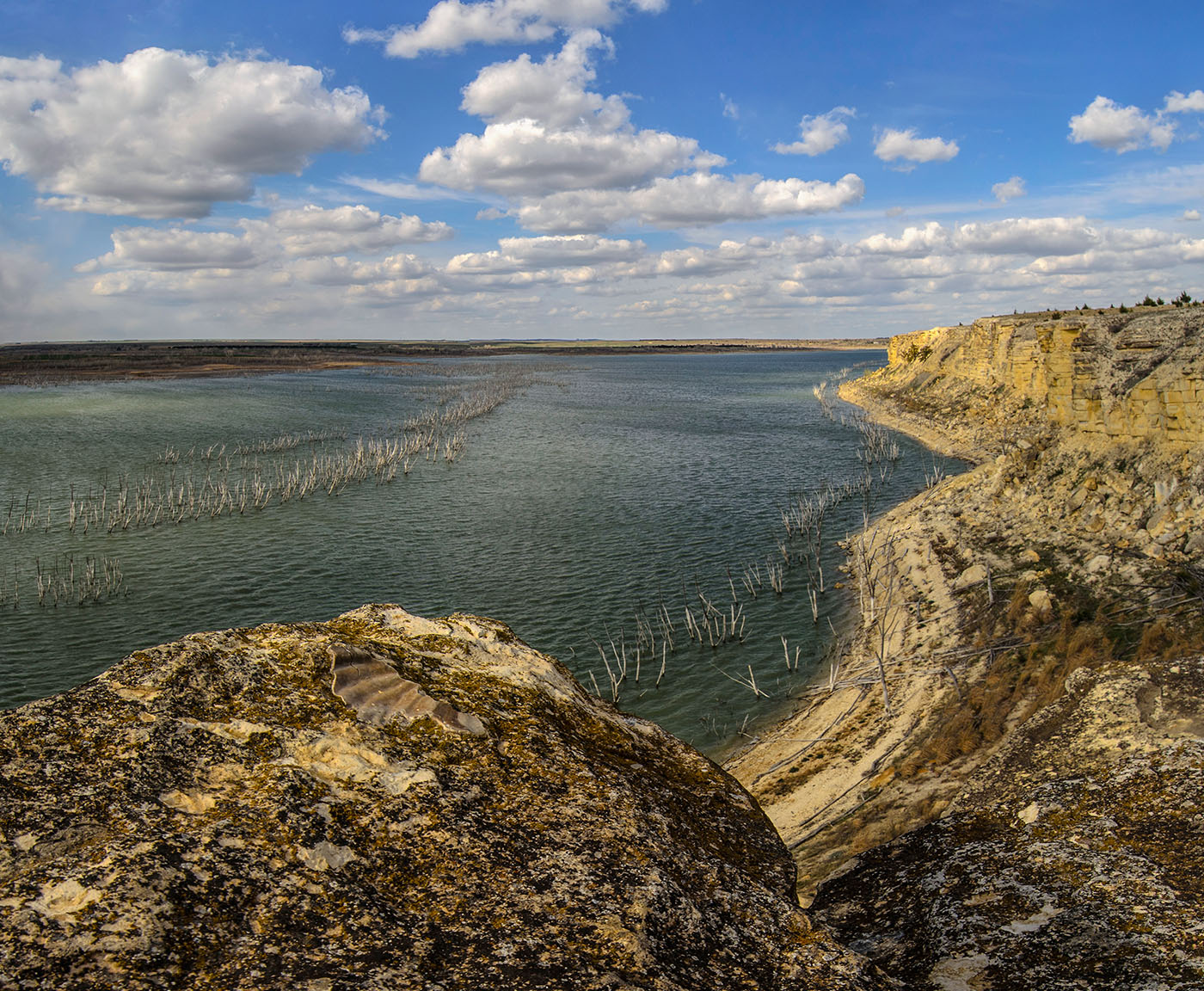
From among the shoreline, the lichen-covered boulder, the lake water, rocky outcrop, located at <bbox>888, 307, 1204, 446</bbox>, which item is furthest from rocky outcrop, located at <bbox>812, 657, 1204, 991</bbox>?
rocky outcrop, located at <bbox>888, 307, 1204, 446</bbox>

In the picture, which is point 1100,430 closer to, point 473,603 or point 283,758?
point 473,603

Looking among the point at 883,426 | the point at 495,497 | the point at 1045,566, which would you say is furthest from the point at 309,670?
the point at 883,426

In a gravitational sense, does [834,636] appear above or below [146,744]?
below

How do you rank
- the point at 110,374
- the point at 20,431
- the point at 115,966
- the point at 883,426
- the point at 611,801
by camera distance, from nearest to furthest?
1. the point at 115,966
2. the point at 611,801
3. the point at 20,431
4. the point at 883,426
5. the point at 110,374

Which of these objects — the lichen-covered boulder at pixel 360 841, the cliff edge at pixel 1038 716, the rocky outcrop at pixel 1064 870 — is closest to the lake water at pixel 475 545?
the cliff edge at pixel 1038 716

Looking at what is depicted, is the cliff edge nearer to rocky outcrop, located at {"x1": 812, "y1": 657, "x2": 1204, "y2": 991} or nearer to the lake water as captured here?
rocky outcrop, located at {"x1": 812, "y1": 657, "x2": 1204, "y2": 991}
